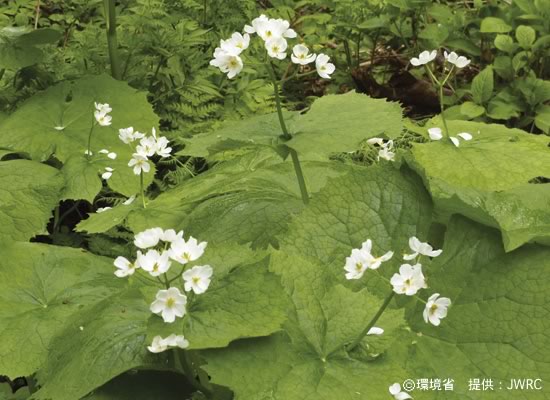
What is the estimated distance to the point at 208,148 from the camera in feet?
5.44

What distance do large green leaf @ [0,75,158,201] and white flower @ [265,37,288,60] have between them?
1202 millimetres

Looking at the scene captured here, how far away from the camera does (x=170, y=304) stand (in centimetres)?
120

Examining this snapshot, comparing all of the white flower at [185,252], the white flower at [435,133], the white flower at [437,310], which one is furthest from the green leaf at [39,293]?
the white flower at [435,133]

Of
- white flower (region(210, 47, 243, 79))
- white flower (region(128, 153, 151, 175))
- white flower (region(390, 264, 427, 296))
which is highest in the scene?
white flower (region(210, 47, 243, 79))

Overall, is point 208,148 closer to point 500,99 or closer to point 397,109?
point 397,109

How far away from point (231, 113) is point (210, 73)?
22 centimetres

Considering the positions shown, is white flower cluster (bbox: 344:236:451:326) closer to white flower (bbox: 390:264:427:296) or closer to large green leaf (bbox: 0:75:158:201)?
white flower (bbox: 390:264:427:296)

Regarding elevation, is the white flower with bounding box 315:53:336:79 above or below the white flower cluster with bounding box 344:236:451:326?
above

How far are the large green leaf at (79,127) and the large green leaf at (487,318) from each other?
1314 mm

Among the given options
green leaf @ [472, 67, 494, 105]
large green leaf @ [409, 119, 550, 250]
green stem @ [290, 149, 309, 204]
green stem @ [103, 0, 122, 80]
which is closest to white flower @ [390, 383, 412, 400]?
large green leaf @ [409, 119, 550, 250]

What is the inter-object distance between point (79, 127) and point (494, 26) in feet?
6.70

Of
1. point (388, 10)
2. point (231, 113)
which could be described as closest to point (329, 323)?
point (231, 113)

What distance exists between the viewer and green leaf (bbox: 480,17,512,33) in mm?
3471

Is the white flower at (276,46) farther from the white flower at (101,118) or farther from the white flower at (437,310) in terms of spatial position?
the white flower at (101,118)
